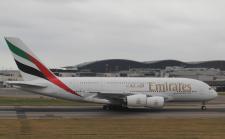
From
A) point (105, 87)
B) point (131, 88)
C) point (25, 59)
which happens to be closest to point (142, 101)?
point (131, 88)

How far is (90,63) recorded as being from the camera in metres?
183

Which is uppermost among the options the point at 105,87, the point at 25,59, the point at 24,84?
the point at 25,59

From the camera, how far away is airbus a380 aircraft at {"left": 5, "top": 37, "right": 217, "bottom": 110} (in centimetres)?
3472

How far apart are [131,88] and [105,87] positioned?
2.37 meters

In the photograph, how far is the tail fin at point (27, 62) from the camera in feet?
117

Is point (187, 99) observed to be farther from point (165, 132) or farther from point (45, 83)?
point (165, 132)

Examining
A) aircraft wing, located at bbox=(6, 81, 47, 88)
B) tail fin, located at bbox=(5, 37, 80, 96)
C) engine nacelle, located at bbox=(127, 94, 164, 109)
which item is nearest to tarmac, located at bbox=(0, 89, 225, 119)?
engine nacelle, located at bbox=(127, 94, 164, 109)

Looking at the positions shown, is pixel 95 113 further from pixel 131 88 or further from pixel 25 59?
pixel 25 59

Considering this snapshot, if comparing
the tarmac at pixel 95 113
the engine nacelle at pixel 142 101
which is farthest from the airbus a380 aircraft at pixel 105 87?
the tarmac at pixel 95 113

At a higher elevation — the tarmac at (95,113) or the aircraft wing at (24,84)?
the aircraft wing at (24,84)

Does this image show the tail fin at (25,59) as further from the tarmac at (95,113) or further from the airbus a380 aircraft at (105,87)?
the tarmac at (95,113)

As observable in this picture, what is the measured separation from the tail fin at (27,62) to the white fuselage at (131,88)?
0.45m

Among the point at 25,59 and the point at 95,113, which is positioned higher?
the point at 25,59

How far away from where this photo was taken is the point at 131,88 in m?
37.2
